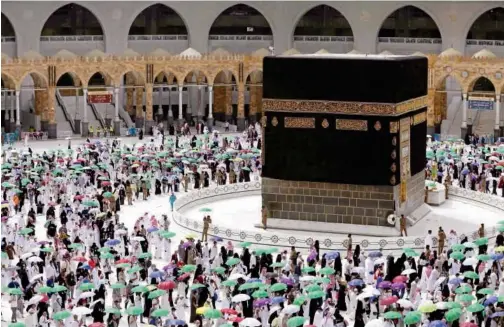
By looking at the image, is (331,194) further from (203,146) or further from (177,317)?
(203,146)

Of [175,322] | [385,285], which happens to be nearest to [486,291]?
[385,285]

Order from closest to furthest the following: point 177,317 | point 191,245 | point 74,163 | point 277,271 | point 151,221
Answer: point 177,317 < point 277,271 < point 191,245 < point 151,221 < point 74,163

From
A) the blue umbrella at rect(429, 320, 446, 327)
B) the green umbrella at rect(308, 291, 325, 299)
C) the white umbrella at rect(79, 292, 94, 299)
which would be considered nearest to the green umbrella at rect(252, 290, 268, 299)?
the green umbrella at rect(308, 291, 325, 299)

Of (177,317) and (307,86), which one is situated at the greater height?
(307,86)

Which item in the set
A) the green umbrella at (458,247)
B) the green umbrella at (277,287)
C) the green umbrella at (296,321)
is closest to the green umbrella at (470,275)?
the green umbrella at (458,247)

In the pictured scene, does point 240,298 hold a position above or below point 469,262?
below

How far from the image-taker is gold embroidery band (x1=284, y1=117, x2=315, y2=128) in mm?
31562

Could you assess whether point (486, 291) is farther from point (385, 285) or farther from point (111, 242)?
point (111, 242)

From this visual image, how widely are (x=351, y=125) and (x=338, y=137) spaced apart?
554 mm

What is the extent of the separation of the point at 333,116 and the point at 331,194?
7.77ft

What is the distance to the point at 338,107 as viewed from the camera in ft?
102

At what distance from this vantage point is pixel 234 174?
40.8 m

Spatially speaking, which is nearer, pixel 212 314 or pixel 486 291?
pixel 212 314

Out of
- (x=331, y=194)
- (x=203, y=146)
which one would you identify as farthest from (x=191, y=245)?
(x=203, y=146)
